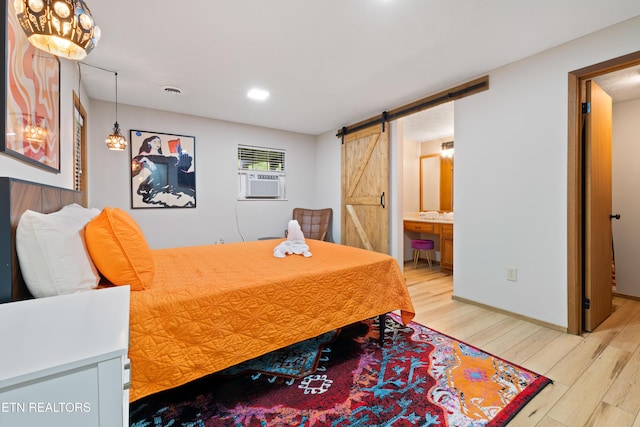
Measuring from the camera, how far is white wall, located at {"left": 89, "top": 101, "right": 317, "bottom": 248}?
359 centimetres

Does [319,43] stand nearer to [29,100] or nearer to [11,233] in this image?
[29,100]

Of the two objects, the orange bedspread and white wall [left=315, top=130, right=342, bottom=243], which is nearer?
the orange bedspread

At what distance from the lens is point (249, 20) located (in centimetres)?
200

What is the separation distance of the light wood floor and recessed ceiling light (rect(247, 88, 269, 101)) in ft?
9.97

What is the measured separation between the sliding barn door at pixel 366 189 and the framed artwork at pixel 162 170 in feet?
7.93

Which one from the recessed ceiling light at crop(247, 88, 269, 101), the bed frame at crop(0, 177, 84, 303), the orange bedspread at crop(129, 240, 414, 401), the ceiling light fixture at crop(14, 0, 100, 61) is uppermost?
the recessed ceiling light at crop(247, 88, 269, 101)

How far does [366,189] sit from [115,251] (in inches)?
135

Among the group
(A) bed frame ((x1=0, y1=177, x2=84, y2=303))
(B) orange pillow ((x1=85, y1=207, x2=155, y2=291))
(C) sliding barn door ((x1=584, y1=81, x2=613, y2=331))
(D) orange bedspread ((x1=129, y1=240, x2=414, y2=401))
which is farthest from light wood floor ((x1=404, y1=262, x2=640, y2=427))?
(A) bed frame ((x1=0, y1=177, x2=84, y2=303))

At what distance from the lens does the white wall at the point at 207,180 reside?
3.59m

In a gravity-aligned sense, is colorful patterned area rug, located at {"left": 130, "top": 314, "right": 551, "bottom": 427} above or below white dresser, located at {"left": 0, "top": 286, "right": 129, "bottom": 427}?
below

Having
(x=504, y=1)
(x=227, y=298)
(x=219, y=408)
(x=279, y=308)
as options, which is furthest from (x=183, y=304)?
(x=504, y=1)

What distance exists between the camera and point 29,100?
4.61 feet

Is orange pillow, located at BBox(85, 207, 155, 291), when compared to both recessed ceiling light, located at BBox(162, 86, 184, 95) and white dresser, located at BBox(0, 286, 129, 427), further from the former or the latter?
recessed ceiling light, located at BBox(162, 86, 184, 95)

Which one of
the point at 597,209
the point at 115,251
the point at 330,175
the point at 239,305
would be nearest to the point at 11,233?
the point at 115,251
